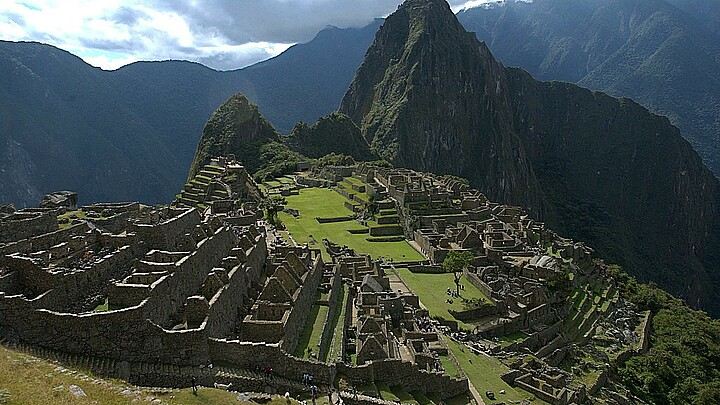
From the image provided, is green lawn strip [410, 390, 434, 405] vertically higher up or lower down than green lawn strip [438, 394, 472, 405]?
higher up

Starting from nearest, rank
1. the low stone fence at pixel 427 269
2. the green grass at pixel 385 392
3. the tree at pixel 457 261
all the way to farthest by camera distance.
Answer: the green grass at pixel 385 392
the tree at pixel 457 261
the low stone fence at pixel 427 269

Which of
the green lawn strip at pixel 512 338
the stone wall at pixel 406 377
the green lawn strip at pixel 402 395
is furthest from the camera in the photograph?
the green lawn strip at pixel 512 338

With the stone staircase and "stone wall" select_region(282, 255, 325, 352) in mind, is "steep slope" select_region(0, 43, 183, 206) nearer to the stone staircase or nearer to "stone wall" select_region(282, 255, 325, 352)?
the stone staircase

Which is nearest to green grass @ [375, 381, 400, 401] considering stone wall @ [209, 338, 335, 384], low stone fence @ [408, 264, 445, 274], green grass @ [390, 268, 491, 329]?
stone wall @ [209, 338, 335, 384]

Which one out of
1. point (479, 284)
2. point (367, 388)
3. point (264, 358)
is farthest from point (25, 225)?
point (479, 284)

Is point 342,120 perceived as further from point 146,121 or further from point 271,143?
point 146,121

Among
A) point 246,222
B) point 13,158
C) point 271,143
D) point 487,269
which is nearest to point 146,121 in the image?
point 271,143

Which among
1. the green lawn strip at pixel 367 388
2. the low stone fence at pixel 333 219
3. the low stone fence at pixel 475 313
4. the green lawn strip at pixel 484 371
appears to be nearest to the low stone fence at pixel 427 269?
the low stone fence at pixel 475 313

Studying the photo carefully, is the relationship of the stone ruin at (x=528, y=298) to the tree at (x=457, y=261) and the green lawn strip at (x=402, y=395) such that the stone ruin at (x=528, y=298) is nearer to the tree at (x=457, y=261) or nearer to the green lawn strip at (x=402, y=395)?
the tree at (x=457, y=261)
